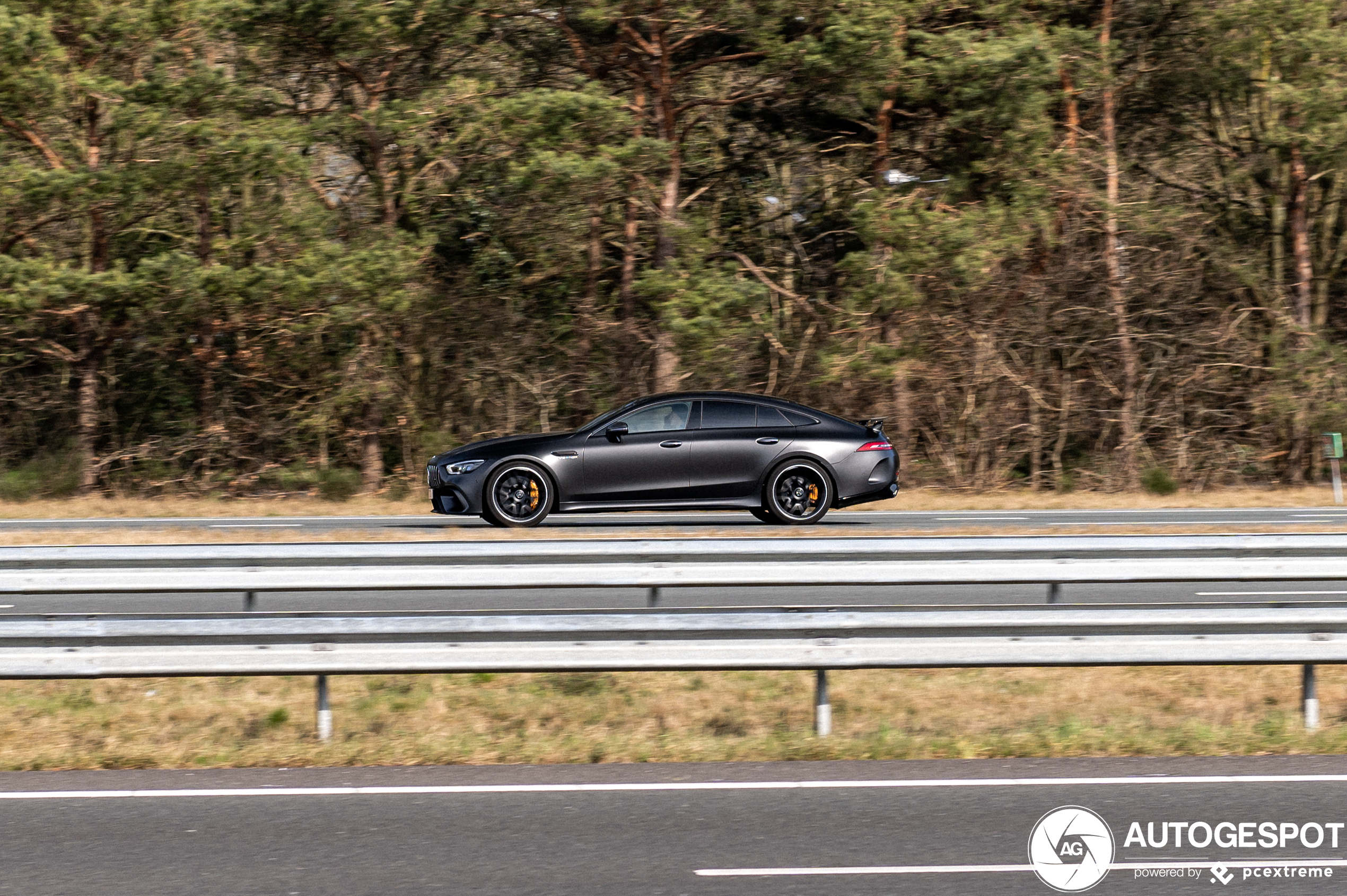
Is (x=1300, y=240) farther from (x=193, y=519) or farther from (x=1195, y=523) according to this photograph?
(x=193, y=519)

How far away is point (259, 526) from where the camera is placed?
16.2 m

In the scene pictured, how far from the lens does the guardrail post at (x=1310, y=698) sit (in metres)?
7.00

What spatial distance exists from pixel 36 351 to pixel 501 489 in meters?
11.2

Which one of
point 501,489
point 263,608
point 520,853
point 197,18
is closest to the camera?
point 520,853

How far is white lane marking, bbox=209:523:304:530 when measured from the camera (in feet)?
51.6

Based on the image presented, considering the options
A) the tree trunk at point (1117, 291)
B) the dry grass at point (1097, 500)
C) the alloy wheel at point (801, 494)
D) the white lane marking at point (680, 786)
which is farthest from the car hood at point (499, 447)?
the tree trunk at point (1117, 291)

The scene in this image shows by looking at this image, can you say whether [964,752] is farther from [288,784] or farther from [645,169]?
[645,169]

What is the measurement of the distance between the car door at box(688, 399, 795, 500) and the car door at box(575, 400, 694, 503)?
143 millimetres

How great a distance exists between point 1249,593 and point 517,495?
730 centimetres

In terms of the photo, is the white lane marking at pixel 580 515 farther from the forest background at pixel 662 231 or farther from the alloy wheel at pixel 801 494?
the forest background at pixel 662 231

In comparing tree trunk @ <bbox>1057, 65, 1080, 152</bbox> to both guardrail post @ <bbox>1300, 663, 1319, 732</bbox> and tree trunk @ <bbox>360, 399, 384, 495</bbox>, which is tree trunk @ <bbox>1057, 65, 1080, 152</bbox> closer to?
tree trunk @ <bbox>360, 399, 384, 495</bbox>

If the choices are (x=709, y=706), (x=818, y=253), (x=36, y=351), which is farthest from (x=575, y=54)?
(x=709, y=706)

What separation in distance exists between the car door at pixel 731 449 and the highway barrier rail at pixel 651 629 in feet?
24.3

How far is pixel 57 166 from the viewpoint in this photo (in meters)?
19.9
